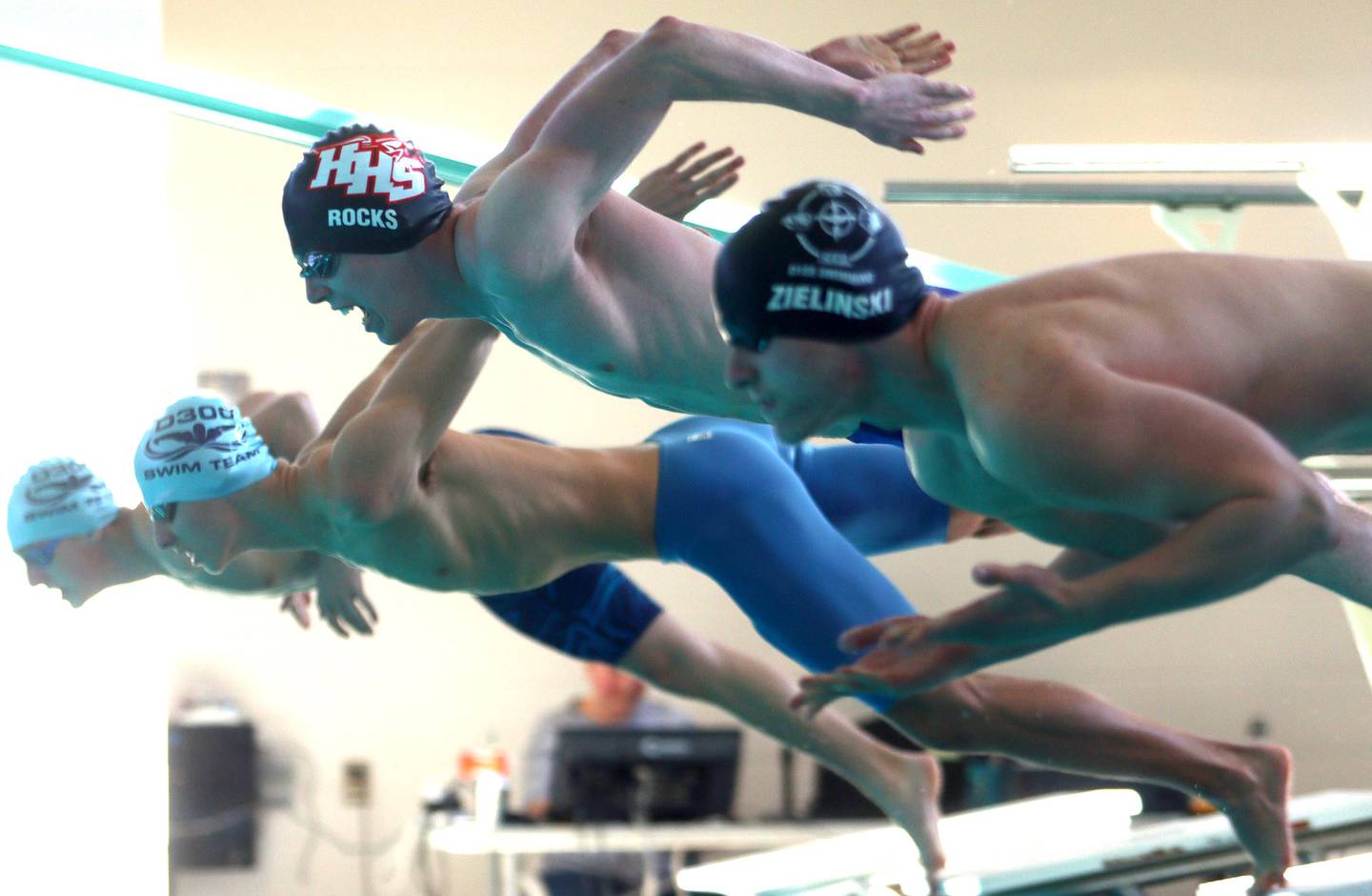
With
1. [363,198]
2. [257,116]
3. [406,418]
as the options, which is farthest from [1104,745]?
[257,116]

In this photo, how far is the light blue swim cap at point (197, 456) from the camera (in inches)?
97.5

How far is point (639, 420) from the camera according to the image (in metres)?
5.70

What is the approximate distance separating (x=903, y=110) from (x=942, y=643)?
27.7 inches

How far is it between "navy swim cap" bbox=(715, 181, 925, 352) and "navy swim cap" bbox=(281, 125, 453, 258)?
642 mm

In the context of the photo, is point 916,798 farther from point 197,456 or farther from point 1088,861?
point 197,456

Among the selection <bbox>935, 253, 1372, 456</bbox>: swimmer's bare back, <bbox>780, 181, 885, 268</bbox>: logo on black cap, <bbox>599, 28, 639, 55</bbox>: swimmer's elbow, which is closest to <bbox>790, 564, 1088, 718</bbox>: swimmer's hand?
<bbox>935, 253, 1372, 456</bbox>: swimmer's bare back

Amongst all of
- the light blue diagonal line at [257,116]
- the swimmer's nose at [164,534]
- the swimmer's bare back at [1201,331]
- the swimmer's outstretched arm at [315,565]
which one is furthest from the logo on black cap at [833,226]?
the swimmer's nose at [164,534]

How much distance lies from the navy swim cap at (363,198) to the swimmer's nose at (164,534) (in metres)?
0.70

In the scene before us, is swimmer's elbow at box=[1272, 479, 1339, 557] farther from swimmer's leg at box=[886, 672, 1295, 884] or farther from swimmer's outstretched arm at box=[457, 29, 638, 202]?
swimmer's outstretched arm at box=[457, 29, 638, 202]

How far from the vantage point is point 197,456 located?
2471 mm

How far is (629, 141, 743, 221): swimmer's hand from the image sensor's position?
2.43m

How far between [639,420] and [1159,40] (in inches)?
92.2

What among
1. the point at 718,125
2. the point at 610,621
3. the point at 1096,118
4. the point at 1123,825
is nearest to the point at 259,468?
the point at 610,621

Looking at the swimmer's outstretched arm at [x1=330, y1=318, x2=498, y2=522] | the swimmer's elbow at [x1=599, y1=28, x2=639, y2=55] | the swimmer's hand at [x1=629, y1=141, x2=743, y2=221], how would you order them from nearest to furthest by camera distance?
the swimmer's elbow at [x1=599, y1=28, x2=639, y2=55] < the swimmer's outstretched arm at [x1=330, y1=318, x2=498, y2=522] < the swimmer's hand at [x1=629, y1=141, x2=743, y2=221]
